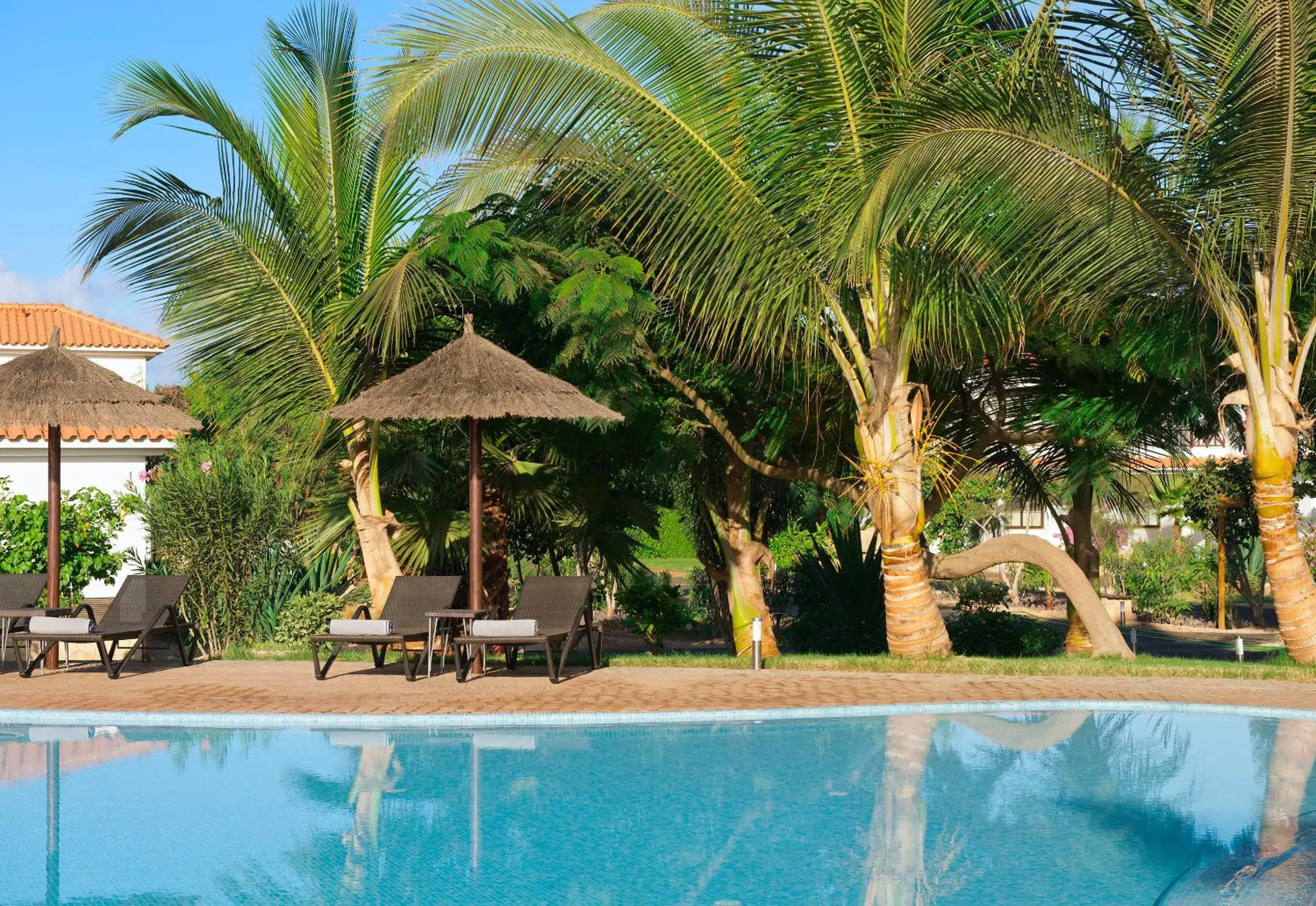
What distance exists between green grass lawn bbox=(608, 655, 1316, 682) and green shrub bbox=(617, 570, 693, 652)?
4211mm

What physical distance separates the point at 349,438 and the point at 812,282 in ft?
15.9

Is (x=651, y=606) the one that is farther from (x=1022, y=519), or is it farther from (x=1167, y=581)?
(x=1022, y=519)

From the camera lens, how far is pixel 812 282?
37.4 feet

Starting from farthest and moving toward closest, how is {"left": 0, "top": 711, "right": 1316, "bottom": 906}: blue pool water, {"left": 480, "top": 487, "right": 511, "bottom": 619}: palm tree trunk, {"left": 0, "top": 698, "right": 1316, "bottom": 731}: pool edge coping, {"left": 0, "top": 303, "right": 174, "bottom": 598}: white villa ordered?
{"left": 0, "top": 303, "right": 174, "bottom": 598}: white villa, {"left": 480, "top": 487, "right": 511, "bottom": 619}: palm tree trunk, {"left": 0, "top": 698, "right": 1316, "bottom": 731}: pool edge coping, {"left": 0, "top": 711, "right": 1316, "bottom": 906}: blue pool water

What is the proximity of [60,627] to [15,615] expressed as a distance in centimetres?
74

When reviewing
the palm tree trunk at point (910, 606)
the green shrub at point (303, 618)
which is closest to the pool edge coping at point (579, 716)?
the palm tree trunk at point (910, 606)

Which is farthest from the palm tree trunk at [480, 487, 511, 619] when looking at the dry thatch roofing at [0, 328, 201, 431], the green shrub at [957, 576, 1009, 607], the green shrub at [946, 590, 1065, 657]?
the green shrub at [957, 576, 1009, 607]

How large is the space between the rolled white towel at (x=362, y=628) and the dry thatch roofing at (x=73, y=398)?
7.97 ft

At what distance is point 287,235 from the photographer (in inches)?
519

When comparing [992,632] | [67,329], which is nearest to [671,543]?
[67,329]

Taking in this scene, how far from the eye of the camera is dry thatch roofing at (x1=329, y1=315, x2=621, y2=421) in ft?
34.3

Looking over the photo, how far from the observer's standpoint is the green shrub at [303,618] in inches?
536

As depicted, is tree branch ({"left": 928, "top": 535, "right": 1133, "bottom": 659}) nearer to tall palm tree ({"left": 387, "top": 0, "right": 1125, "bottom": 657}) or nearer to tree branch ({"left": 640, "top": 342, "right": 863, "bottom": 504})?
tall palm tree ({"left": 387, "top": 0, "right": 1125, "bottom": 657})

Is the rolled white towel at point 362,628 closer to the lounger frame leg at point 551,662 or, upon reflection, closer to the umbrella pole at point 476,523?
the umbrella pole at point 476,523
